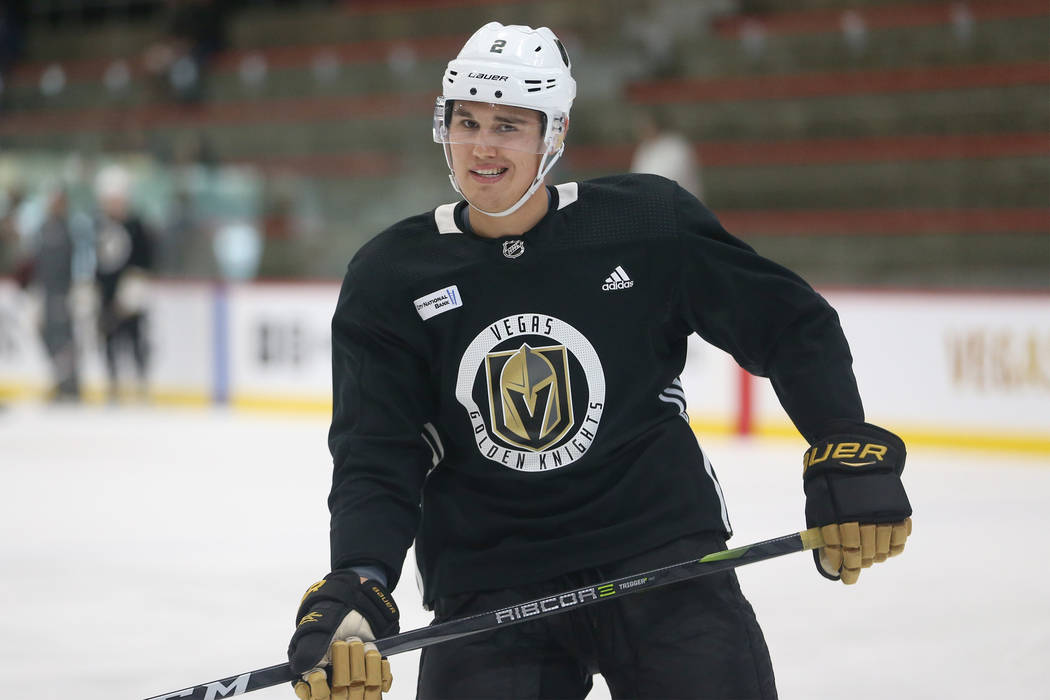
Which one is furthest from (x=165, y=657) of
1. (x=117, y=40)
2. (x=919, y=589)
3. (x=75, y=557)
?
(x=117, y=40)

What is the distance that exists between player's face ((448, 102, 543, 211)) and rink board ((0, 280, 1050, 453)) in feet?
14.5

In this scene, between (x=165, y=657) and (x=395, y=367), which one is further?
(x=165, y=657)

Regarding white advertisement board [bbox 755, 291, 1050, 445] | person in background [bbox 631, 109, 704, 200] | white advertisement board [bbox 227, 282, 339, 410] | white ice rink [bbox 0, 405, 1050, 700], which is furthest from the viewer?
white advertisement board [bbox 227, 282, 339, 410]

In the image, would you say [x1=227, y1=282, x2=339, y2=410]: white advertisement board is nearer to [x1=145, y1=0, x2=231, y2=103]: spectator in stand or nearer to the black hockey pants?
[x1=145, y1=0, x2=231, y2=103]: spectator in stand

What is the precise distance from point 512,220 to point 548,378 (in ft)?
0.74

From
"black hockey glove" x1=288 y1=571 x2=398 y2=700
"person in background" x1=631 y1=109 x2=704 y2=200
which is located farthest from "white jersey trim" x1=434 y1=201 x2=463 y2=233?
"person in background" x1=631 y1=109 x2=704 y2=200

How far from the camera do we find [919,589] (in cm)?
353

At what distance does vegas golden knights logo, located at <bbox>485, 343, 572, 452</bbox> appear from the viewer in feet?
6.00

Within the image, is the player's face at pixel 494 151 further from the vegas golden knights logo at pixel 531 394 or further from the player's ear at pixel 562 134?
the vegas golden knights logo at pixel 531 394

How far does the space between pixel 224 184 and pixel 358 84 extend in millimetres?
2429

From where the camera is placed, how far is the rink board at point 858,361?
5871 mm

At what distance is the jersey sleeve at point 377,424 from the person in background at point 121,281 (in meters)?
6.65

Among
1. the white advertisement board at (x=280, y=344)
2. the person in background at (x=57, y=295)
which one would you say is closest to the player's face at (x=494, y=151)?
the white advertisement board at (x=280, y=344)

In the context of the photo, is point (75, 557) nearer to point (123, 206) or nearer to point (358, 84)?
point (123, 206)
